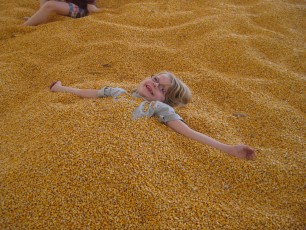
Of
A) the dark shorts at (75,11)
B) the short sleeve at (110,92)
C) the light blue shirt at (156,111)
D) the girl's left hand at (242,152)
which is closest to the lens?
the girl's left hand at (242,152)

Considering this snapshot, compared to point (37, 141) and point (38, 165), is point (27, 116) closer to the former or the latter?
point (37, 141)

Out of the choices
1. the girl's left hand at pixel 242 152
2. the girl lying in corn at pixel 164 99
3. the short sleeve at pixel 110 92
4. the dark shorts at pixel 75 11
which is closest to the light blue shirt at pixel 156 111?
the girl lying in corn at pixel 164 99

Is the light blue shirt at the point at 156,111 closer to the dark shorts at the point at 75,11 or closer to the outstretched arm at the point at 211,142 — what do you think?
the outstretched arm at the point at 211,142

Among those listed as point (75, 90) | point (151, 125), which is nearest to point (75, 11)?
Answer: point (75, 90)

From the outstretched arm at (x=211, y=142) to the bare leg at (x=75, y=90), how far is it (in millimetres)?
668

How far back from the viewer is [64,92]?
204cm

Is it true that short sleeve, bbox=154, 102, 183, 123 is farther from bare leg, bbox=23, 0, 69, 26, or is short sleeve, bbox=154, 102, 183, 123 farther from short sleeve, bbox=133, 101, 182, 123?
bare leg, bbox=23, 0, 69, 26

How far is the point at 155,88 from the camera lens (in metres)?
1.86

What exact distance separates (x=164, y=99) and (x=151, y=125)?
38 centimetres

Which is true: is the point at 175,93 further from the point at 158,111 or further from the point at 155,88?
the point at 158,111

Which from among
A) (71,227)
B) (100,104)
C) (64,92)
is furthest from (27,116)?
(71,227)

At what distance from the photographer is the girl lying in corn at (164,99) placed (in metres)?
1.57

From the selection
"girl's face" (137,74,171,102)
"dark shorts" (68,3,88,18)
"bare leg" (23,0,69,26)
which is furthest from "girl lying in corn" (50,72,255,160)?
"dark shorts" (68,3,88,18)

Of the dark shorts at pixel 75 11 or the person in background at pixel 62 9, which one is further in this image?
the dark shorts at pixel 75 11
